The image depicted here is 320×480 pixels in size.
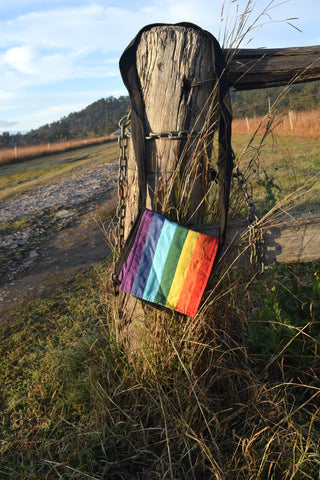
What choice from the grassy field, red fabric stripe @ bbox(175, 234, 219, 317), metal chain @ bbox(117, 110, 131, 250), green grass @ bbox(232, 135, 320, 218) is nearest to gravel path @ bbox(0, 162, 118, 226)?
green grass @ bbox(232, 135, 320, 218)

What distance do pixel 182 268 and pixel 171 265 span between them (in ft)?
0.20

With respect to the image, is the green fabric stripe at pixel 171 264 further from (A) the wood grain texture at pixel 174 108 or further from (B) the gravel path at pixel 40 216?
(B) the gravel path at pixel 40 216

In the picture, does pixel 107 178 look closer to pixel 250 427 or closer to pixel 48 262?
pixel 48 262

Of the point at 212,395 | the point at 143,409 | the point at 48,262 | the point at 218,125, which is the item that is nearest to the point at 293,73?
the point at 218,125

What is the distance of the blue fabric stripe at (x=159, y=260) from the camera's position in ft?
6.29

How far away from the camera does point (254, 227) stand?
193 centimetres

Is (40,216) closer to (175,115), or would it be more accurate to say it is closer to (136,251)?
(136,251)

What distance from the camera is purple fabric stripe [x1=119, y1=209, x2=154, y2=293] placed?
6.46 ft

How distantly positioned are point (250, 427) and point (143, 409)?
0.62 metres

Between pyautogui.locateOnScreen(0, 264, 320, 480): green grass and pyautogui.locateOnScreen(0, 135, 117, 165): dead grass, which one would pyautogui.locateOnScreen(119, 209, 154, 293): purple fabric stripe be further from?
pyautogui.locateOnScreen(0, 135, 117, 165): dead grass

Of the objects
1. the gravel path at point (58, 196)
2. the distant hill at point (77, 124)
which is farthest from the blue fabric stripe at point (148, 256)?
the distant hill at point (77, 124)

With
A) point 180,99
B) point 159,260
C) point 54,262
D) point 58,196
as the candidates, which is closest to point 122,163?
point 180,99

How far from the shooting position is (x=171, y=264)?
1910mm

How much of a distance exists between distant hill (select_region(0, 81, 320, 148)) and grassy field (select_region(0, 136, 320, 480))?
0.39m
